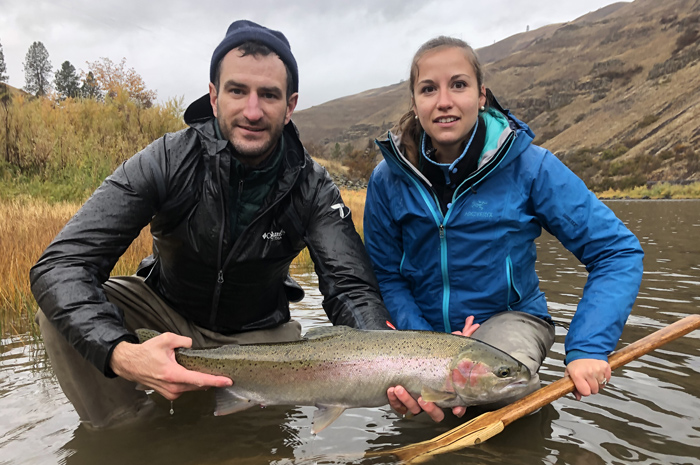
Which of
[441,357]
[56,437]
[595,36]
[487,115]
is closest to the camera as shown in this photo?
[441,357]

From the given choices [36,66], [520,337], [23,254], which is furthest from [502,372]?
[36,66]

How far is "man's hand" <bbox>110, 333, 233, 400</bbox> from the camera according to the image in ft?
8.50

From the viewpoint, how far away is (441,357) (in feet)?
8.63

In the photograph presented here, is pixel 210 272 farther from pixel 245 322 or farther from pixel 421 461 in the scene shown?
pixel 421 461

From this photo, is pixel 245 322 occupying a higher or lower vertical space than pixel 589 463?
higher

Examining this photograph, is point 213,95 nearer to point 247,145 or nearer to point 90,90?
point 247,145

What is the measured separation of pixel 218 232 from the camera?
3.32 meters

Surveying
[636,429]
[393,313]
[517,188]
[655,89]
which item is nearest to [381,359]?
[393,313]

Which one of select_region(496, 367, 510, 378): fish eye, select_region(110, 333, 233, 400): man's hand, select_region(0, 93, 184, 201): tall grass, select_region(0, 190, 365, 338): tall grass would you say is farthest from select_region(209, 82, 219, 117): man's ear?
select_region(0, 93, 184, 201): tall grass

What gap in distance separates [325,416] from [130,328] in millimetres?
1611

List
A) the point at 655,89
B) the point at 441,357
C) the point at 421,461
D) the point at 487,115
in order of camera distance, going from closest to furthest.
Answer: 1. the point at 441,357
2. the point at 421,461
3. the point at 487,115
4. the point at 655,89

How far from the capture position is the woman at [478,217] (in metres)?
3.19

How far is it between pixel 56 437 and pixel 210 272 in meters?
1.28

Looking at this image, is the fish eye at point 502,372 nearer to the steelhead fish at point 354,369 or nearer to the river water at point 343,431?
the steelhead fish at point 354,369
